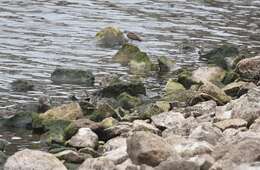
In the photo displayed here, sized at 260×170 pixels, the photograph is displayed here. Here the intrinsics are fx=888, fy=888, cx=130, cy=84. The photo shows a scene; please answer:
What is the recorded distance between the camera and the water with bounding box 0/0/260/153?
55.6 feet

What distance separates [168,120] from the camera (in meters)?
12.0

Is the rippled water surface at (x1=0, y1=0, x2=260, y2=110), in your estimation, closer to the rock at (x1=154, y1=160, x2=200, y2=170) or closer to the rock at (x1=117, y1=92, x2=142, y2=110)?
the rock at (x1=117, y1=92, x2=142, y2=110)

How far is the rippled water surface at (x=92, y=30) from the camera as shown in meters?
17.1

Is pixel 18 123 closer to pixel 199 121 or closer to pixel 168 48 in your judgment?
pixel 199 121

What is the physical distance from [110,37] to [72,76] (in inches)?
184

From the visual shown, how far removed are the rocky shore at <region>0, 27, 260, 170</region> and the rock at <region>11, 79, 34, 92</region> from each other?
0.08ft

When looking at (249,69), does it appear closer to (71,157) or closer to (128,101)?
(128,101)

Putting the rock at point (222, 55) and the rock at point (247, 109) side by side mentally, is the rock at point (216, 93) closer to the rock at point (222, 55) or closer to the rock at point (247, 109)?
the rock at point (247, 109)

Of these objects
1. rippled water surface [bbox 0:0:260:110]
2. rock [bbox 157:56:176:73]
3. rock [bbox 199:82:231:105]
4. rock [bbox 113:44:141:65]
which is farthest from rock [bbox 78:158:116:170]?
rock [bbox 113:44:141:65]

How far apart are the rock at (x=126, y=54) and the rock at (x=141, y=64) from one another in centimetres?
27

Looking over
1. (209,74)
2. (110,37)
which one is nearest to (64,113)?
(209,74)

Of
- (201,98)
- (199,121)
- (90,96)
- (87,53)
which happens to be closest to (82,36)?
(87,53)

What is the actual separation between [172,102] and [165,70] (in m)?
3.78

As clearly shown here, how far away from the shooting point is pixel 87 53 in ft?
62.6
